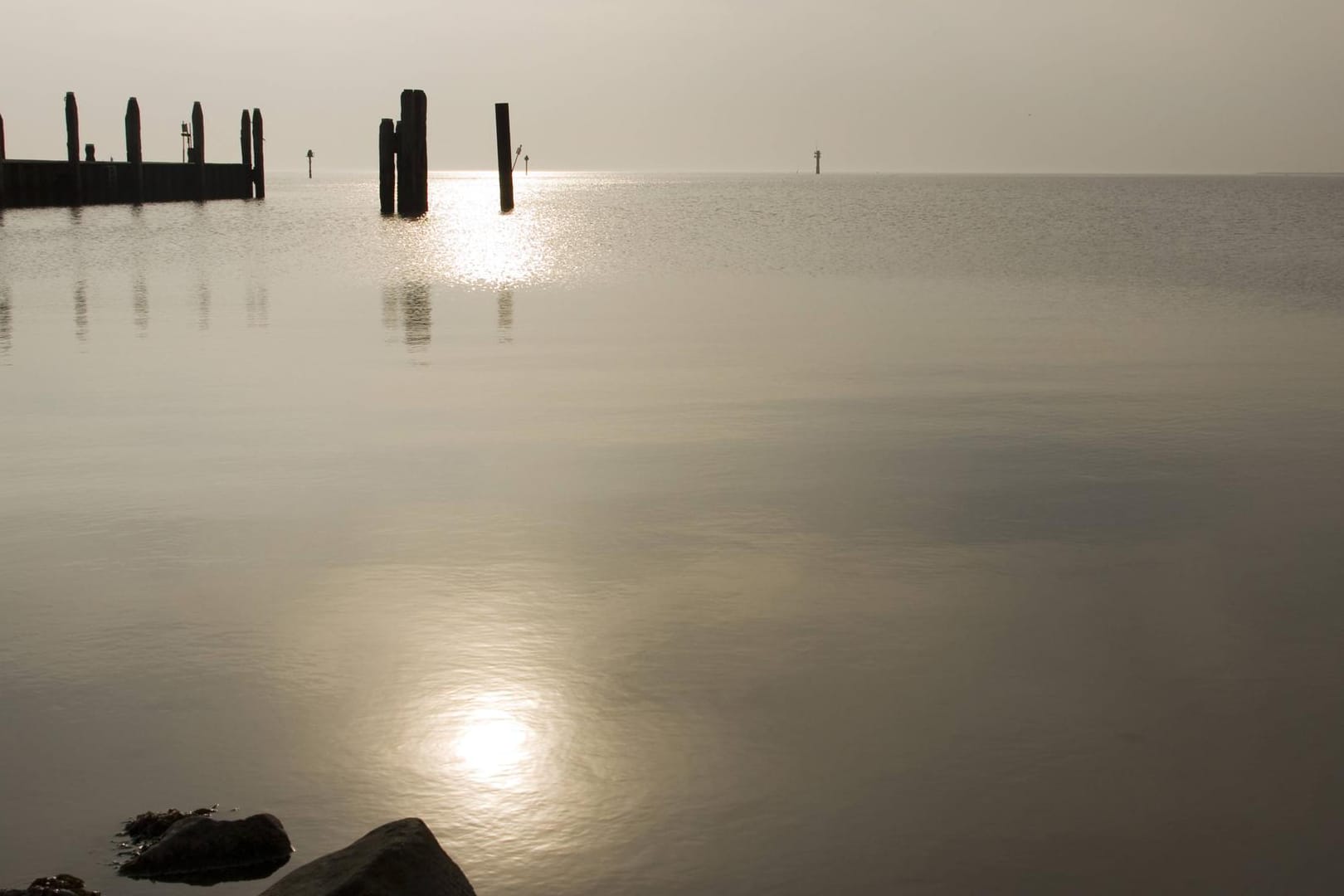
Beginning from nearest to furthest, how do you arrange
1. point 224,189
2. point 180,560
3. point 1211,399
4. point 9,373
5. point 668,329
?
point 180,560, point 1211,399, point 9,373, point 668,329, point 224,189

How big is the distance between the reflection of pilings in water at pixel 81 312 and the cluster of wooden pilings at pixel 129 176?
2065cm

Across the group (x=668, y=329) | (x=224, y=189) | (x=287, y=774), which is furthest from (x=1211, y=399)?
(x=224, y=189)

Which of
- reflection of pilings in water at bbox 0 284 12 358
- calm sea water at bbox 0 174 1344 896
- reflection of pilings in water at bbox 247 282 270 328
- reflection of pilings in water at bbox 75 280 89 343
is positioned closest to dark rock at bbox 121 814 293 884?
calm sea water at bbox 0 174 1344 896

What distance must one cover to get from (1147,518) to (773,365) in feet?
18.3

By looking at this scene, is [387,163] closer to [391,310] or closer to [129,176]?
[129,176]

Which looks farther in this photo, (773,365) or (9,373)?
(773,365)

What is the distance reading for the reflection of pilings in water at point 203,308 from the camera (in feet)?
49.8

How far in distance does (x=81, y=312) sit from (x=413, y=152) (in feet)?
83.6

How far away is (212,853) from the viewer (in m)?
3.62

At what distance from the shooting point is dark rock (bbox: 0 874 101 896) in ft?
10.9

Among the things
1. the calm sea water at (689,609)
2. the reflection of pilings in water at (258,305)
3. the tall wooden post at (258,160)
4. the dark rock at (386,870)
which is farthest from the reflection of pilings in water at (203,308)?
the tall wooden post at (258,160)

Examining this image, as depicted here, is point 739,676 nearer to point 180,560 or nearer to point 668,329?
point 180,560

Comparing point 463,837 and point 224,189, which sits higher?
point 224,189

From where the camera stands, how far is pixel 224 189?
2189 inches
